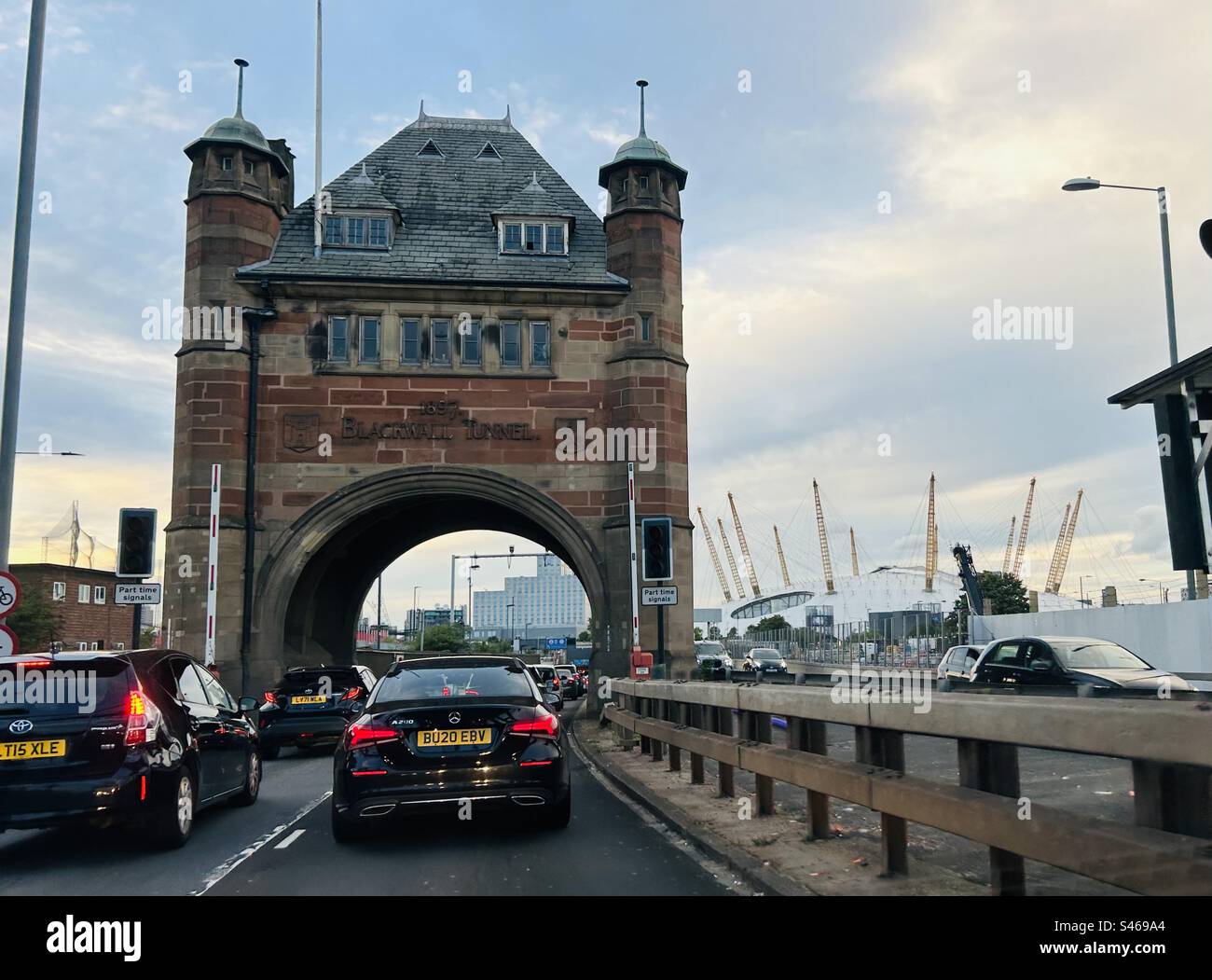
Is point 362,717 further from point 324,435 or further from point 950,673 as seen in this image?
point 324,435

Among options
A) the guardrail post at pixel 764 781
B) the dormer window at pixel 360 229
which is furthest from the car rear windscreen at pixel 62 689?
the dormer window at pixel 360 229

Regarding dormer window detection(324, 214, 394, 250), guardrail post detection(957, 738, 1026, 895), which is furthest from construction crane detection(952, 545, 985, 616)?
guardrail post detection(957, 738, 1026, 895)

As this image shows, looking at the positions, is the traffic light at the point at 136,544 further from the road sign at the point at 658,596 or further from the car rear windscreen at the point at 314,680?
the road sign at the point at 658,596

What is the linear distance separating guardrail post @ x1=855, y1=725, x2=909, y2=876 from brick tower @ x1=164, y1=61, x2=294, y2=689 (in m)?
21.8

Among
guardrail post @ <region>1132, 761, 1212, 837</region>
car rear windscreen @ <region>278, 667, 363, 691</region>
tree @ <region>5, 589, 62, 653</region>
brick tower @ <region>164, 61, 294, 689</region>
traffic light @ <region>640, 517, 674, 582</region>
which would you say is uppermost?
brick tower @ <region>164, 61, 294, 689</region>

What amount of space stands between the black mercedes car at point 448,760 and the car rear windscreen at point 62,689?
1.71 meters

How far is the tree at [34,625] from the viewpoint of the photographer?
50562 mm

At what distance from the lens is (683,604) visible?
27094 mm

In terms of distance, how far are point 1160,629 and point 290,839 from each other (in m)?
23.3

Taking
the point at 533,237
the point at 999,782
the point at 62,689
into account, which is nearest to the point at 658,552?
the point at 62,689

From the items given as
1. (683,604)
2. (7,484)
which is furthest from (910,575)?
(7,484)

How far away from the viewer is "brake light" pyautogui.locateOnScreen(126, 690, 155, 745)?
7914mm

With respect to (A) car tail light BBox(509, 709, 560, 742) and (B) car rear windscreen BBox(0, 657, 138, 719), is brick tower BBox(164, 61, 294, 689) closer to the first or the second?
(B) car rear windscreen BBox(0, 657, 138, 719)
